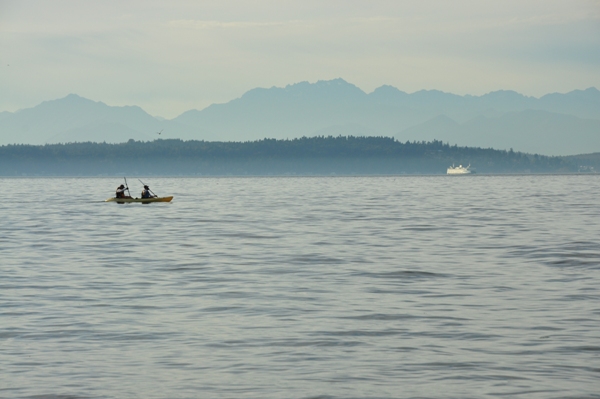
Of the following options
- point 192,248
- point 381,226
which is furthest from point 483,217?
point 192,248

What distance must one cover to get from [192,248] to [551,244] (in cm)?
1455

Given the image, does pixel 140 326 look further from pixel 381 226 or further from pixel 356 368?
pixel 381 226

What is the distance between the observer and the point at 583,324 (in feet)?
60.4

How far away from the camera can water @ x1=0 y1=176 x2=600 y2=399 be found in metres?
14.3

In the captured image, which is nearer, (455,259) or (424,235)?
(455,259)

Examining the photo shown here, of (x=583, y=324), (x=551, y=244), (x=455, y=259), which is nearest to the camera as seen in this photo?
(x=583, y=324)

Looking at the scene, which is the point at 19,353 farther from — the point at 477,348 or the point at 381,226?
the point at 381,226

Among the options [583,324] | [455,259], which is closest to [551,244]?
[455,259]

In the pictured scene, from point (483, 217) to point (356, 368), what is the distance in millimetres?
45370

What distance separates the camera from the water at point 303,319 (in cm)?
1434

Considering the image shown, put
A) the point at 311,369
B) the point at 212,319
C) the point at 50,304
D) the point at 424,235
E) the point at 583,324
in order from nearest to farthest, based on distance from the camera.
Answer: the point at 311,369 < the point at 583,324 < the point at 212,319 < the point at 50,304 < the point at 424,235

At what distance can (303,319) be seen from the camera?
64.1 feet

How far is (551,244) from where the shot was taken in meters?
37.6

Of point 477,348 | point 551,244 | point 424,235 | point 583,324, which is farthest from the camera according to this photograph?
point 424,235
